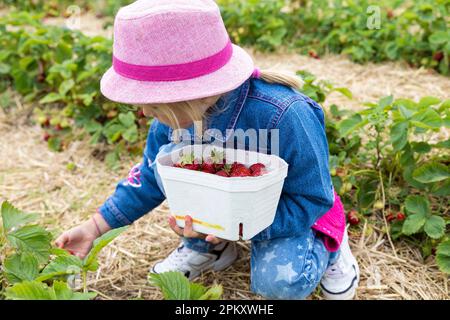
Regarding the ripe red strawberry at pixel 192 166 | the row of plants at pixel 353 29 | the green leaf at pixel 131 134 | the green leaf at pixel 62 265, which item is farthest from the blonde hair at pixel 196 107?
the row of plants at pixel 353 29

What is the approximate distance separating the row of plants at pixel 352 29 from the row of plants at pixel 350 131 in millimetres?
869

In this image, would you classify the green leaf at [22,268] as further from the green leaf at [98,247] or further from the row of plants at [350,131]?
the row of plants at [350,131]

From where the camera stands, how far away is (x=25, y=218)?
155cm

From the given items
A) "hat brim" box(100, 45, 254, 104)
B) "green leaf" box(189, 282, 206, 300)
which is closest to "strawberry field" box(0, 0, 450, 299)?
"green leaf" box(189, 282, 206, 300)

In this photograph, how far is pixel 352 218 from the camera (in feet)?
7.02

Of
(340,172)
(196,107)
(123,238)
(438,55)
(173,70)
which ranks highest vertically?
(173,70)

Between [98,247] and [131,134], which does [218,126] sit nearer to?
[98,247]

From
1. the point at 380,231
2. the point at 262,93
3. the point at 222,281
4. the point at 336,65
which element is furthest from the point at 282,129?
the point at 336,65

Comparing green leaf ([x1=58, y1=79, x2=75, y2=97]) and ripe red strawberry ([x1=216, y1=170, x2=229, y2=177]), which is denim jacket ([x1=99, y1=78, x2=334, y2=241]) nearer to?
ripe red strawberry ([x1=216, y1=170, x2=229, y2=177])

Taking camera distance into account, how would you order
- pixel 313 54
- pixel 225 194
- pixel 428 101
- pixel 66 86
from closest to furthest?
pixel 225 194 < pixel 428 101 < pixel 66 86 < pixel 313 54

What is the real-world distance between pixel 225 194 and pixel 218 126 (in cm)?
28

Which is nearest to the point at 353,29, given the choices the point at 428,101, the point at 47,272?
the point at 428,101

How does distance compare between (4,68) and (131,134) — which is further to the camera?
(4,68)

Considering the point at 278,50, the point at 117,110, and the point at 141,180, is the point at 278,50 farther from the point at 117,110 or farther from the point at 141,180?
the point at 141,180
